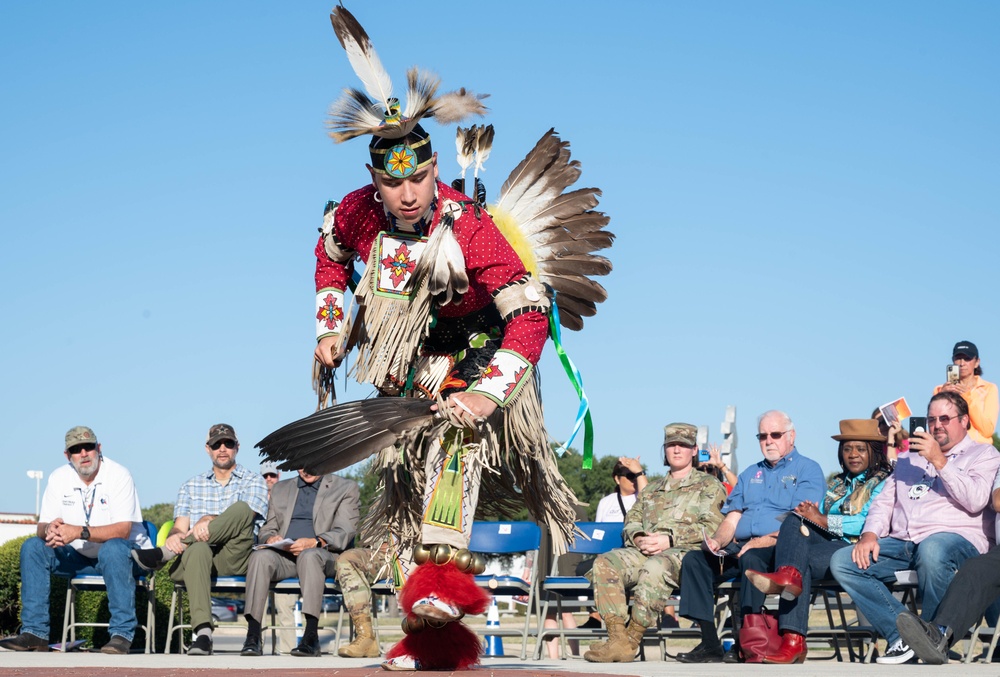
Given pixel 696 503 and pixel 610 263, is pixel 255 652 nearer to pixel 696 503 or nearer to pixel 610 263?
pixel 696 503

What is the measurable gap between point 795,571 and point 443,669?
3.63m

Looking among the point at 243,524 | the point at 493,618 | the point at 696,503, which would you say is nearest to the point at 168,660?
the point at 243,524

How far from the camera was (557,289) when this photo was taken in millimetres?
5797

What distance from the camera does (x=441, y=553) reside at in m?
4.39

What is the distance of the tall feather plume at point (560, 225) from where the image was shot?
5.76 m

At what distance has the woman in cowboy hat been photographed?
741 cm

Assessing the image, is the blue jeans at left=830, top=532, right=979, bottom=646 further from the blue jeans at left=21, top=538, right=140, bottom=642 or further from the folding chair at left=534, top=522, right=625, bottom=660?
the blue jeans at left=21, top=538, right=140, bottom=642

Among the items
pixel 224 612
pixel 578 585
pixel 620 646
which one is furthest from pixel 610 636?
pixel 224 612

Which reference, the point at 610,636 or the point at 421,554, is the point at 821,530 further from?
the point at 421,554

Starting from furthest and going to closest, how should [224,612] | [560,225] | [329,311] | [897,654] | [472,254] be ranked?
[224,612]
[897,654]
[560,225]
[329,311]
[472,254]

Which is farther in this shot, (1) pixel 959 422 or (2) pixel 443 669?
(1) pixel 959 422

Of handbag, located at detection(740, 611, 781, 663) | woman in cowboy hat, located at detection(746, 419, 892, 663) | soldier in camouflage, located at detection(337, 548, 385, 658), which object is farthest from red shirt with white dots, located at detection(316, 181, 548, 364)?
handbag, located at detection(740, 611, 781, 663)

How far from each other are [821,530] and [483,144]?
12.9ft

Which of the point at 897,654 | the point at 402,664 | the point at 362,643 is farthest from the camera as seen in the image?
the point at 362,643
